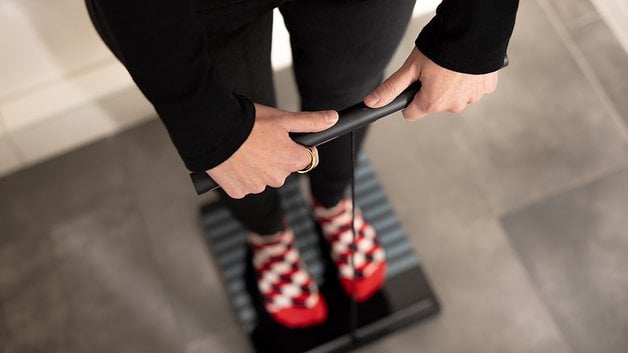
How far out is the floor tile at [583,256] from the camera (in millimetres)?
1211

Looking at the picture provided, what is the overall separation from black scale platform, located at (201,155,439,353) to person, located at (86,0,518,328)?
43 cm

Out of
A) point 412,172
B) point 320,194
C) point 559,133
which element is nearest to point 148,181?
point 320,194

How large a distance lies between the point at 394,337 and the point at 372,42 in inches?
28.2

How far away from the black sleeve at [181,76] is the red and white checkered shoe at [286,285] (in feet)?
1.95

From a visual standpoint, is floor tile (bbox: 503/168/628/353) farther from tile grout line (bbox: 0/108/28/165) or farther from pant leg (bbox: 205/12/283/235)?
tile grout line (bbox: 0/108/28/165)

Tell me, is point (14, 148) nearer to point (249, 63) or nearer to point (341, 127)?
point (249, 63)

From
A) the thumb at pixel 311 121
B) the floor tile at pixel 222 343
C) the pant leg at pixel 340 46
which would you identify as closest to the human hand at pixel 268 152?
the thumb at pixel 311 121

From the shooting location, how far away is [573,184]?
1317 millimetres

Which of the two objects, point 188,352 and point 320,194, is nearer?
point 320,194

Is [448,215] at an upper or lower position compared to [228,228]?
lower

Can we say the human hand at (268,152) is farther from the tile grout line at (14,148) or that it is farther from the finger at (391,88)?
the tile grout line at (14,148)

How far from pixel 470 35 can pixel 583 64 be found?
0.99m

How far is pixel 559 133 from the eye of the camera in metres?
1.36

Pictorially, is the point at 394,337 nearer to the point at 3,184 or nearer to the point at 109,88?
the point at 109,88
